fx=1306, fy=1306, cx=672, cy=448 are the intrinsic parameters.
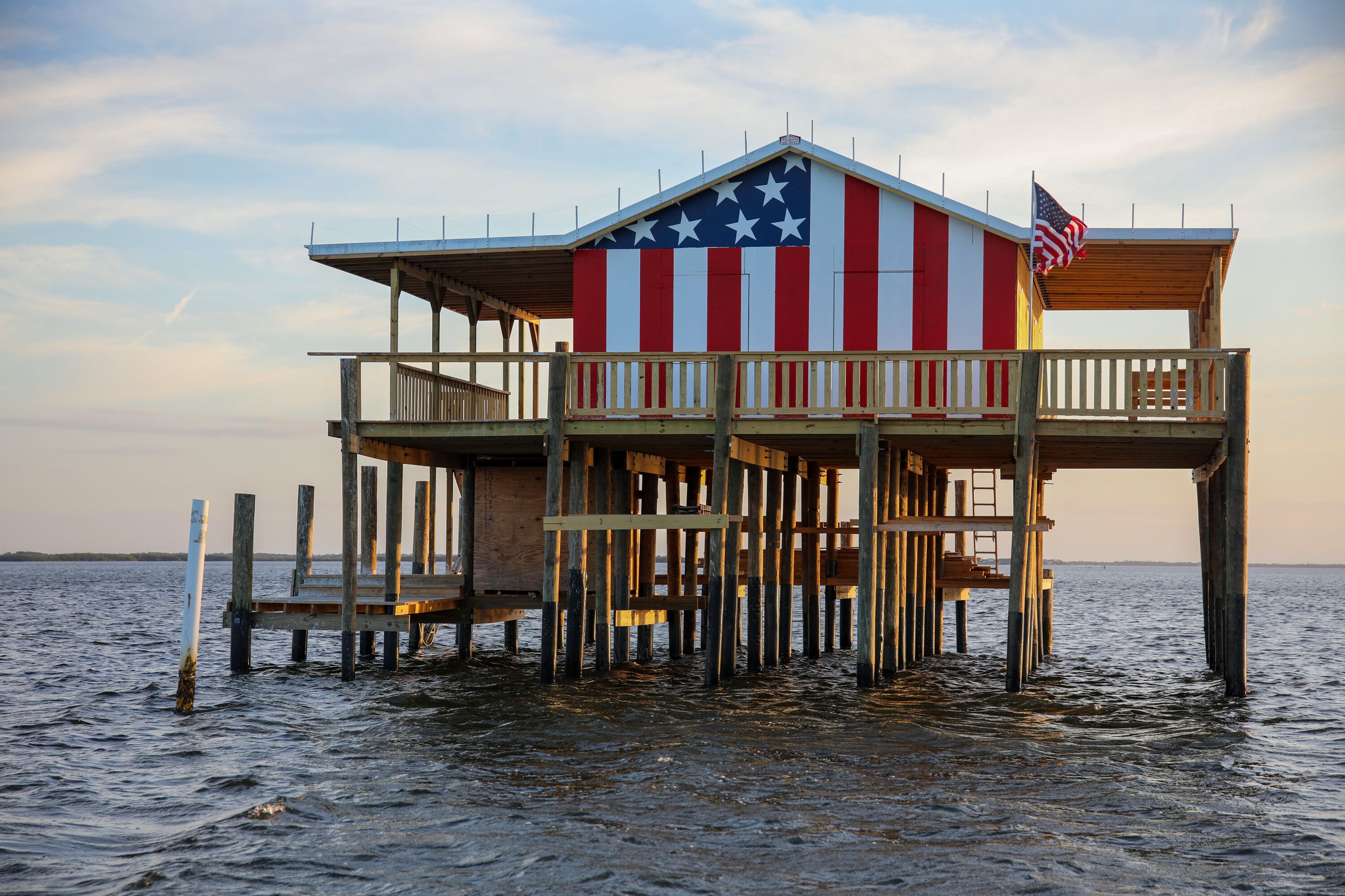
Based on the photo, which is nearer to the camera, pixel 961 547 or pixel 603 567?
pixel 603 567

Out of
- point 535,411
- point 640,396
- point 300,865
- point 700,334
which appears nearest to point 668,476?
point 535,411

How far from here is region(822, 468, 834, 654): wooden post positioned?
25062mm

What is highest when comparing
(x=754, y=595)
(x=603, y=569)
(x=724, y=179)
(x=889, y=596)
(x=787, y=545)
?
(x=724, y=179)

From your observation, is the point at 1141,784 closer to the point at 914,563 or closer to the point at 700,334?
the point at 914,563

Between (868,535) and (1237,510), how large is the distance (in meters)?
4.69

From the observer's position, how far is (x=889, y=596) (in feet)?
61.1

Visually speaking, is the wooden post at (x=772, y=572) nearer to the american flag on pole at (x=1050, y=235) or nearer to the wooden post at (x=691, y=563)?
the wooden post at (x=691, y=563)

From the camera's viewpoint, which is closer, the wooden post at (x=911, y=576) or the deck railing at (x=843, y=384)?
the deck railing at (x=843, y=384)

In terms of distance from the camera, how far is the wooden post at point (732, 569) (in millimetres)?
17516

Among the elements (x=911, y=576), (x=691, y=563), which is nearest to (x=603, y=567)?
(x=911, y=576)

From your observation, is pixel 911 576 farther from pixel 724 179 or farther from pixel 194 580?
pixel 194 580

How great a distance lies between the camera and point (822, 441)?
18.6m

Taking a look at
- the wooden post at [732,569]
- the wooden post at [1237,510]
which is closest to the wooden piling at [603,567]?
the wooden post at [732,569]

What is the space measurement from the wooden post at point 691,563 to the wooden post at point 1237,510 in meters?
9.26
